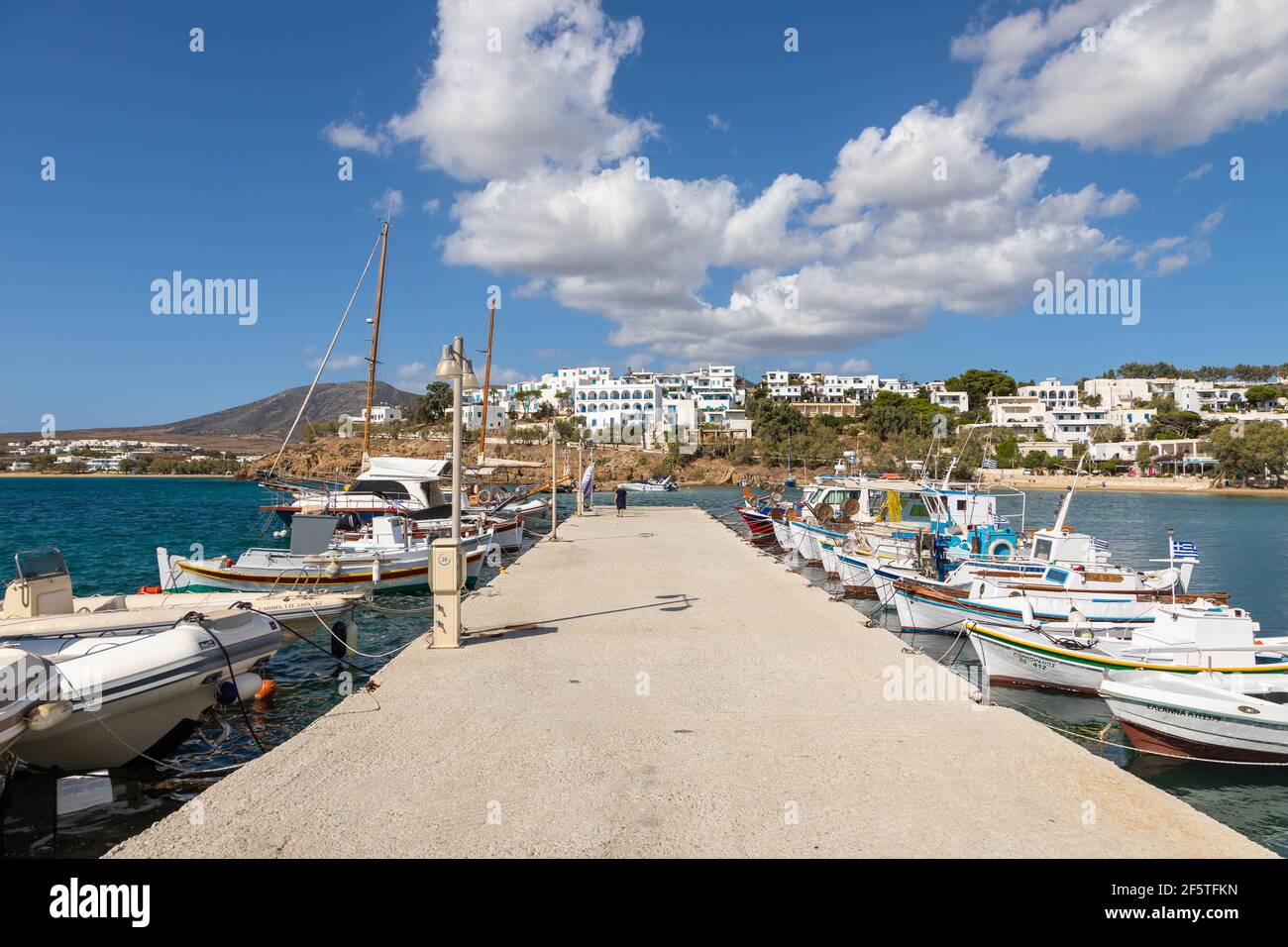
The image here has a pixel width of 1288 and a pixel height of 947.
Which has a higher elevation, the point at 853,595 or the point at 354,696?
the point at 354,696

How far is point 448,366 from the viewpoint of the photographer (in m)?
10.2

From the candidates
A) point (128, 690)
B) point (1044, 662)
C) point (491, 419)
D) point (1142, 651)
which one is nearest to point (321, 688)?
point (128, 690)

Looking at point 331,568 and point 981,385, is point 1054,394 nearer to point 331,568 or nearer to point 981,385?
point 981,385

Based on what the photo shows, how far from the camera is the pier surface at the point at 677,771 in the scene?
15.6 feet

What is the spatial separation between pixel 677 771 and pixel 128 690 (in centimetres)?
566

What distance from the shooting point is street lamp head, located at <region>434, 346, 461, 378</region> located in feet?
33.7

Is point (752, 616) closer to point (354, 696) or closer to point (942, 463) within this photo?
point (354, 696)

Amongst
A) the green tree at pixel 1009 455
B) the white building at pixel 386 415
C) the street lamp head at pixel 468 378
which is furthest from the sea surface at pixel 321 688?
the white building at pixel 386 415

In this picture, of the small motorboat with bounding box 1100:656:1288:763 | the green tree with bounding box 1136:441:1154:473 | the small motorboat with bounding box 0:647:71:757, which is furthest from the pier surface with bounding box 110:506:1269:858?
the green tree with bounding box 1136:441:1154:473

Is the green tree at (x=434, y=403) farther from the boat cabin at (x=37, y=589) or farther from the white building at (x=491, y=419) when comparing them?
the boat cabin at (x=37, y=589)

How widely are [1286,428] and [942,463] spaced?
51.8m

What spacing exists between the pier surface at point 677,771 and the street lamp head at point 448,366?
3565mm
